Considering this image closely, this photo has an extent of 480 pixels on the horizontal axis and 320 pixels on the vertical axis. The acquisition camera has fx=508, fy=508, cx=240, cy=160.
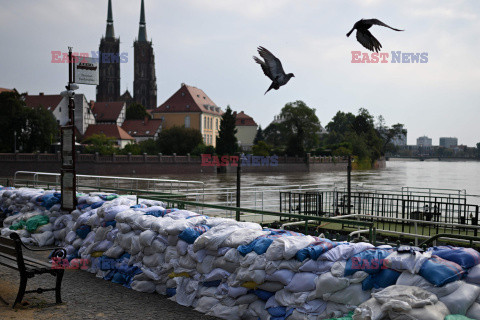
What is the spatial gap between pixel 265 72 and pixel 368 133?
346ft

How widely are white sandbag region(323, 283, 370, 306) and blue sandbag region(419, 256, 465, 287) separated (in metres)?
0.62

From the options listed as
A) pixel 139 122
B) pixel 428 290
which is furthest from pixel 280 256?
pixel 139 122

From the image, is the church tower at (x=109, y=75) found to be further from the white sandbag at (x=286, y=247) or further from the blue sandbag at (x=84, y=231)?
the white sandbag at (x=286, y=247)

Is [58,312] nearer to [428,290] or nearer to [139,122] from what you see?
[428,290]

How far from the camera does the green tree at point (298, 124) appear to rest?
3703 inches

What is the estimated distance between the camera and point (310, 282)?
5039mm

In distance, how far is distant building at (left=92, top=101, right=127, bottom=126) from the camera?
104 metres

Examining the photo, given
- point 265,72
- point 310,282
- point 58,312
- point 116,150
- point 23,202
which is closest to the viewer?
point 310,282

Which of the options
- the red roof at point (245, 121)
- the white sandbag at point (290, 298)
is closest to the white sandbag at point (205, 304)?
the white sandbag at point (290, 298)

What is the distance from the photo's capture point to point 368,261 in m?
4.70

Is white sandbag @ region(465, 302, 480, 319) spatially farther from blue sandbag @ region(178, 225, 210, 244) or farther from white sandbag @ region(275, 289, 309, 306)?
blue sandbag @ region(178, 225, 210, 244)

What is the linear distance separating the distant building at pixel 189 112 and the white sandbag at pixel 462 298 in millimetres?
99430

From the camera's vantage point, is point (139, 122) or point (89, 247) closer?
point (89, 247)

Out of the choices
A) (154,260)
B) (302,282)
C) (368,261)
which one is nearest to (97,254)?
(154,260)
